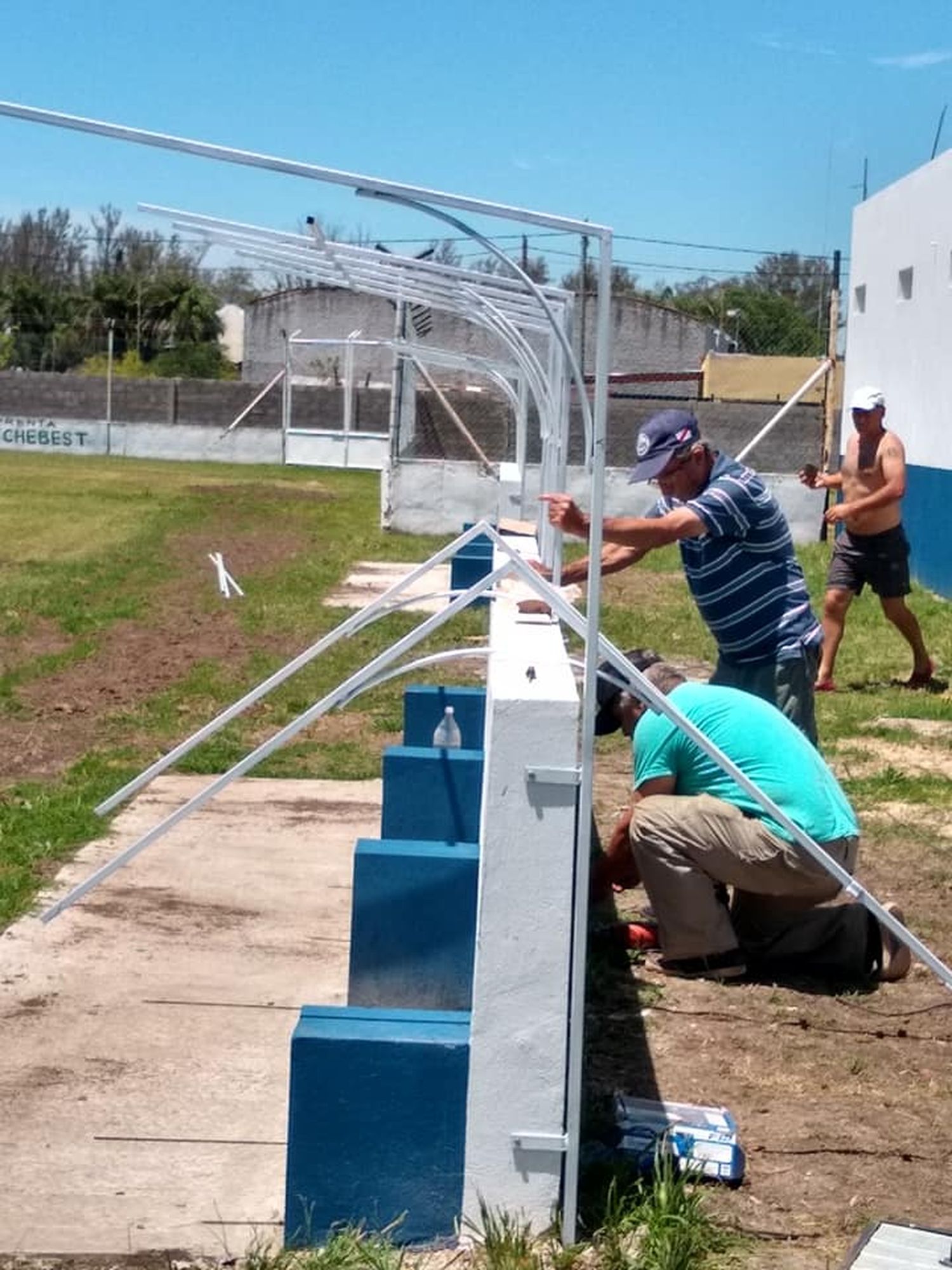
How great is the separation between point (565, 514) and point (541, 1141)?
159cm

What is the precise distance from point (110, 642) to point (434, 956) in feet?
26.7

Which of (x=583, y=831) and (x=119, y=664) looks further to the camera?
(x=119, y=664)

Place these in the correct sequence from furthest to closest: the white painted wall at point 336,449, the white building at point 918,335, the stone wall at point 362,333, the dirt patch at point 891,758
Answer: the stone wall at point 362,333 → the white painted wall at point 336,449 → the white building at point 918,335 → the dirt patch at point 891,758

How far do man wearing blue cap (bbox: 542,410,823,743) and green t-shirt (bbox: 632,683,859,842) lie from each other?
0.58 m

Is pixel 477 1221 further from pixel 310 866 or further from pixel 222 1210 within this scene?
pixel 310 866

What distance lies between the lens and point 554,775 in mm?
4137

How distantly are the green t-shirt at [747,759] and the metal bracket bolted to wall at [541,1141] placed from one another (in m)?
1.73

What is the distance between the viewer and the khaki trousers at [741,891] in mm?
5758

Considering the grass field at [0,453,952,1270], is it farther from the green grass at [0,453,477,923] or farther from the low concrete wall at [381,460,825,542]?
the low concrete wall at [381,460,825,542]

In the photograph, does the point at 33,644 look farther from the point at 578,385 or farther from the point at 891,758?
the point at 578,385

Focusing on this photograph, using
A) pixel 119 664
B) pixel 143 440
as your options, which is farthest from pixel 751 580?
pixel 143 440

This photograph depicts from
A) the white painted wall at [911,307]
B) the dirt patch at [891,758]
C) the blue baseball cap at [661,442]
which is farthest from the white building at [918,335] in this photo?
the blue baseball cap at [661,442]

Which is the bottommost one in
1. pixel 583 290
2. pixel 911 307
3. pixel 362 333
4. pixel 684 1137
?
pixel 684 1137

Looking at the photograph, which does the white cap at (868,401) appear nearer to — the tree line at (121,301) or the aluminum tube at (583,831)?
the aluminum tube at (583,831)
